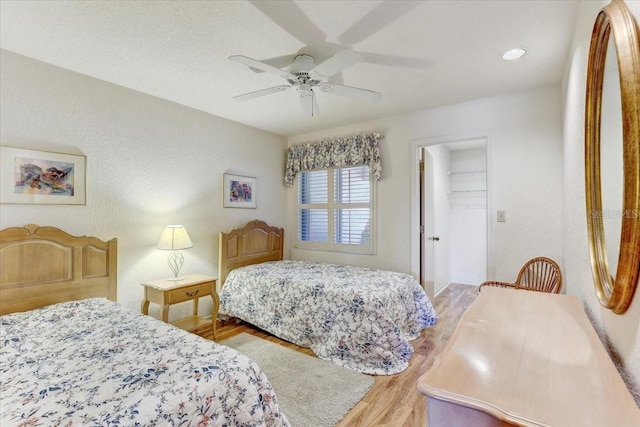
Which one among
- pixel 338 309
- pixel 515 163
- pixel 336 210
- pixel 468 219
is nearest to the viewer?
pixel 338 309

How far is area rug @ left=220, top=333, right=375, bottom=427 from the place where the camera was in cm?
189

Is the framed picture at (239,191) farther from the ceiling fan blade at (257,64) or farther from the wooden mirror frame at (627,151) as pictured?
the wooden mirror frame at (627,151)

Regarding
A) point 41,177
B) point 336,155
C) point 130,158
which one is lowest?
point 41,177

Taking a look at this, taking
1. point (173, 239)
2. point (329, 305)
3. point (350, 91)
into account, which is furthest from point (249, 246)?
point (350, 91)

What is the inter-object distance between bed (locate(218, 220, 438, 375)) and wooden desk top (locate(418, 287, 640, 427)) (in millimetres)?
1316

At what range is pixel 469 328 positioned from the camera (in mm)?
1183

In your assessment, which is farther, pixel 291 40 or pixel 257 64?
pixel 291 40

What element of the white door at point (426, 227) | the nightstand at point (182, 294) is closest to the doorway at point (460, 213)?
the white door at point (426, 227)

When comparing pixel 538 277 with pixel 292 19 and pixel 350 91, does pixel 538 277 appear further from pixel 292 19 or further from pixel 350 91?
pixel 292 19

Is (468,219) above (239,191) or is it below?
below

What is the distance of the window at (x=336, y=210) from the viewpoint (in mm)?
3893

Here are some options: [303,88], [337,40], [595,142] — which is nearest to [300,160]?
[303,88]

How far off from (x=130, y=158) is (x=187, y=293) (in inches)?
56.2

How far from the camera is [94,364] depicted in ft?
4.61
